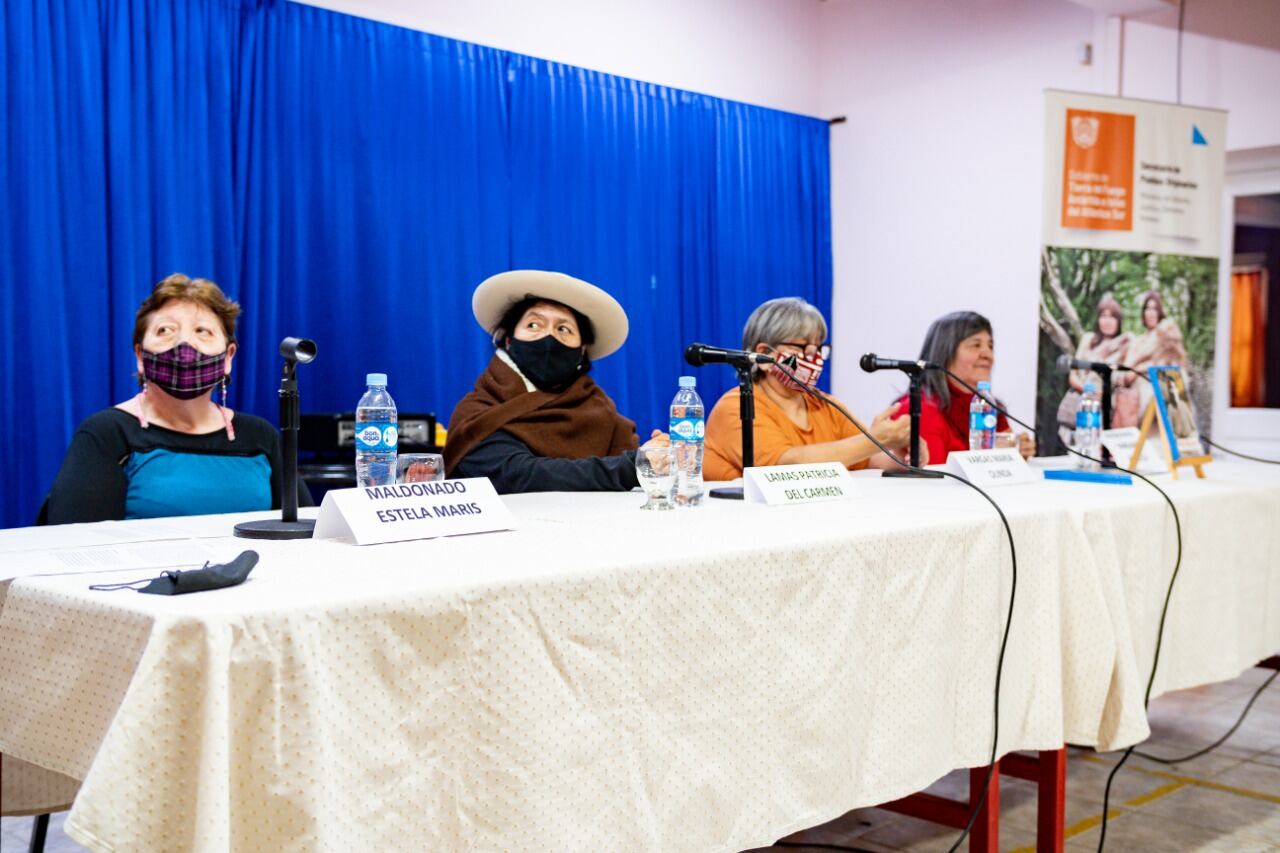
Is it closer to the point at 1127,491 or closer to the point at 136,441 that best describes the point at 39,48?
the point at 136,441

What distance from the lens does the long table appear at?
0.96m

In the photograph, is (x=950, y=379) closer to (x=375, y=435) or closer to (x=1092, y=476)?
(x=1092, y=476)

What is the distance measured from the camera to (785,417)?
2.88 m

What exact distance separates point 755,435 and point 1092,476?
78 centimetres

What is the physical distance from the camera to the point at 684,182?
5.33 meters

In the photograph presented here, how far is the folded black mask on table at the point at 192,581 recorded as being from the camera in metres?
1.02

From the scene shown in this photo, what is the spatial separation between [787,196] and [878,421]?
3.46 meters

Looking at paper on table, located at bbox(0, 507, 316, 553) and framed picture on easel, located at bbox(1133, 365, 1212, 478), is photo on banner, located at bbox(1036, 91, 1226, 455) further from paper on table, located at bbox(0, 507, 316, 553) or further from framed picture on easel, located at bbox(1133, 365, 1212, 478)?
paper on table, located at bbox(0, 507, 316, 553)

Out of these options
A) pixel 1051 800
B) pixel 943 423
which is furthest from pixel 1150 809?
pixel 943 423

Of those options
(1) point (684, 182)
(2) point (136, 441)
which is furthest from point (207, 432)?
(1) point (684, 182)

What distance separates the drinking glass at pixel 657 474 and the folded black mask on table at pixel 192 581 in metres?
0.87

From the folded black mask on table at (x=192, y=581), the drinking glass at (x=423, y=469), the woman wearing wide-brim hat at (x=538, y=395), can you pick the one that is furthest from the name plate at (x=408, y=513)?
the woman wearing wide-brim hat at (x=538, y=395)

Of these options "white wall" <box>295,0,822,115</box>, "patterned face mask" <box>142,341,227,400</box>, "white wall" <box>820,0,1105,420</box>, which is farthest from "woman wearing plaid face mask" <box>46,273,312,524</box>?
"white wall" <box>820,0,1105,420</box>

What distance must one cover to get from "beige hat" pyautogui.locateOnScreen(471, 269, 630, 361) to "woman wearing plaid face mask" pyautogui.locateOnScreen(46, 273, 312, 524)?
56 cm
